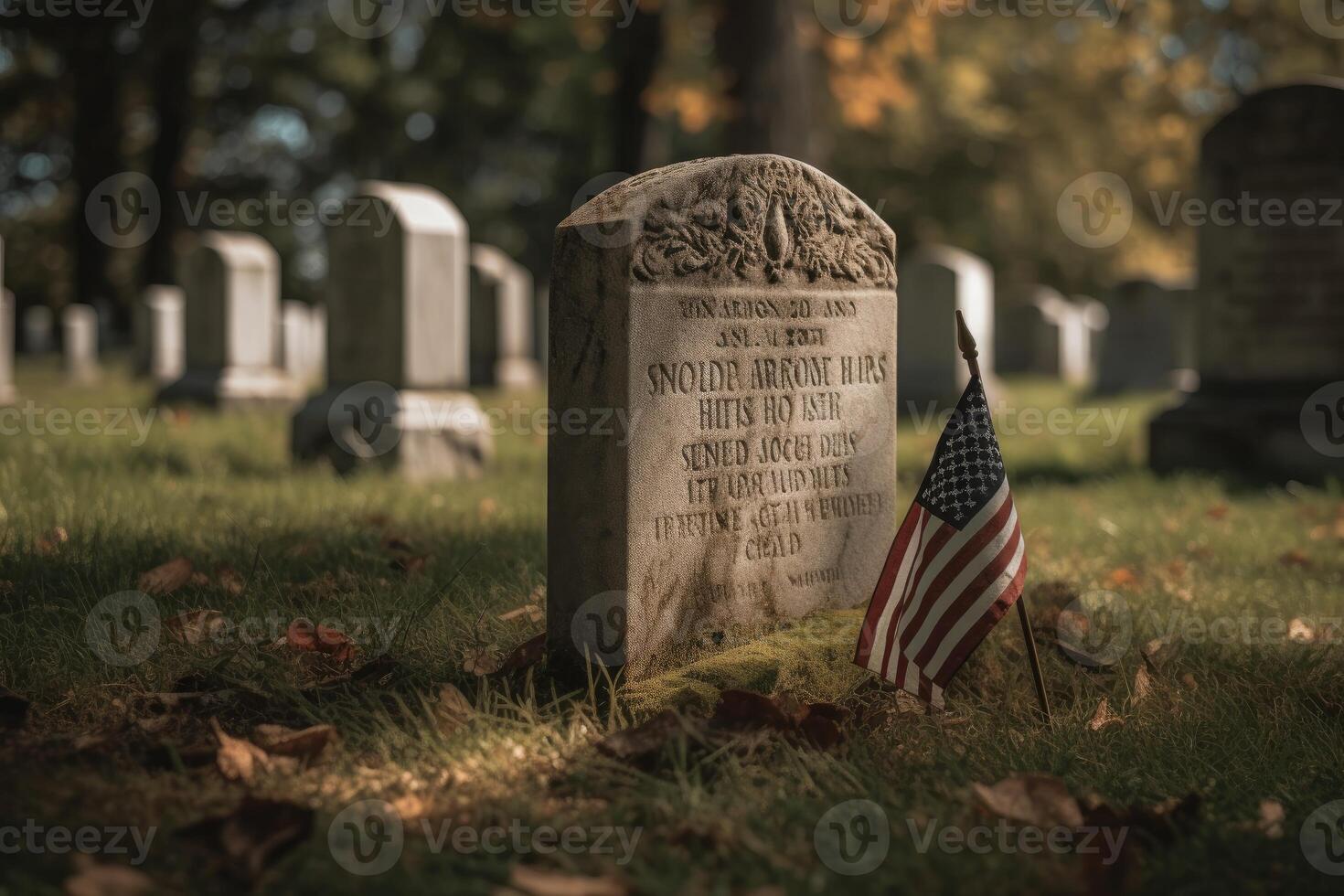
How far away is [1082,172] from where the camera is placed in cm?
2602

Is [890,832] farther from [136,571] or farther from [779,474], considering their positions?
[136,571]

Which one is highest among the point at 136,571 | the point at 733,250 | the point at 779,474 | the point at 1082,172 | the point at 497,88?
the point at 497,88

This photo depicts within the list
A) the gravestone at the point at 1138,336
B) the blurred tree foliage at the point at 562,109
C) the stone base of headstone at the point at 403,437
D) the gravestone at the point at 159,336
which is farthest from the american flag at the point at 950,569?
the gravestone at the point at 159,336

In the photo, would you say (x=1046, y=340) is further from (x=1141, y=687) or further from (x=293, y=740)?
(x=293, y=740)

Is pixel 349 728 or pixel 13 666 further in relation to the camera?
pixel 13 666

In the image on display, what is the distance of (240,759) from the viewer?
2.82 m

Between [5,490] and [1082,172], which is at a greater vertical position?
[1082,172]

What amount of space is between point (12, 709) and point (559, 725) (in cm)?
132

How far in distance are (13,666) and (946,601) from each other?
2479 mm

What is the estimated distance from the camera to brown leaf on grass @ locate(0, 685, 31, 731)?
2996 millimetres

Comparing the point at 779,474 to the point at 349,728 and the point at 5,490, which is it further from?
the point at 5,490

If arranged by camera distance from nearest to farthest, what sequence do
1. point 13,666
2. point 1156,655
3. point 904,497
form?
point 13,666
point 1156,655
point 904,497

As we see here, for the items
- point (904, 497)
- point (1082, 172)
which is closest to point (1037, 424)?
point (904, 497)

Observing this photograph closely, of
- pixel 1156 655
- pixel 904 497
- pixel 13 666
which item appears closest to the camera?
pixel 13 666
